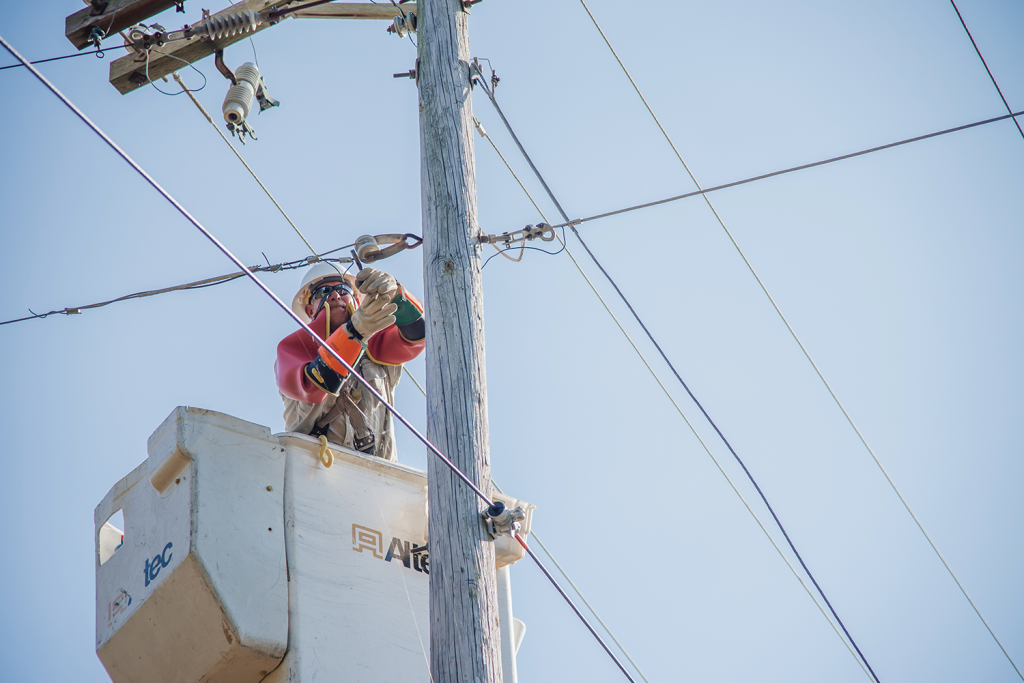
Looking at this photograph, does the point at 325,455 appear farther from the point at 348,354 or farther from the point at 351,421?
the point at 351,421

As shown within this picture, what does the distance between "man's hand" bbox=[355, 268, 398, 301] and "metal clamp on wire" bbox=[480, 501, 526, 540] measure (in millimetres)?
1245

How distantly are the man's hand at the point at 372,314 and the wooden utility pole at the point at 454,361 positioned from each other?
0.34 meters

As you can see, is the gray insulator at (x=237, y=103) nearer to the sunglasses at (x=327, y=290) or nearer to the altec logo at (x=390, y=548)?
the sunglasses at (x=327, y=290)

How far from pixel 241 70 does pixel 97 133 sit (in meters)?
2.48

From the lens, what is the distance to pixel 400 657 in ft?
14.0

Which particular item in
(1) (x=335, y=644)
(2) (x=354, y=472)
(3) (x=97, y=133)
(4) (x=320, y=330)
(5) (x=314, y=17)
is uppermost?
(5) (x=314, y=17)

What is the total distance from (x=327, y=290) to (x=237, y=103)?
1135mm

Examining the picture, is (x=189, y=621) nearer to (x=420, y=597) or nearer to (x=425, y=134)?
(x=420, y=597)

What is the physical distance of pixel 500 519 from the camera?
382 cm

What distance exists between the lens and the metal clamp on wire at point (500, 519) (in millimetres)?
3814

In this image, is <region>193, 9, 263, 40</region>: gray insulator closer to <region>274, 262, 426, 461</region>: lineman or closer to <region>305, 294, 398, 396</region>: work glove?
<region>274, 262, 426, 461</region>: lineman

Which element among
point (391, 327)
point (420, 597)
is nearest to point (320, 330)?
point (391, 327)

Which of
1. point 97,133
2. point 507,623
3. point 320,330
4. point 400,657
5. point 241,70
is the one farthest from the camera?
point 241,70

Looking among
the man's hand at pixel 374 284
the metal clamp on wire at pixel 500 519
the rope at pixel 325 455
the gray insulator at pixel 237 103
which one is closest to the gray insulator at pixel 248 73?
the gray insulator at pixel 237 103
